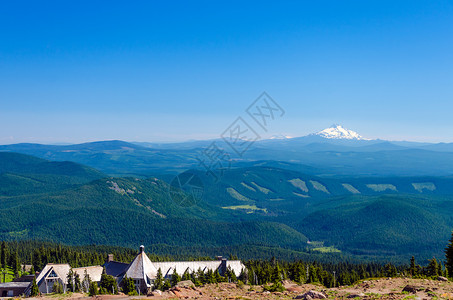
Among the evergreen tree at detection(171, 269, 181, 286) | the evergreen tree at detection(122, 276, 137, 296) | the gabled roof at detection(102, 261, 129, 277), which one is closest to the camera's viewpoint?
the evergreen tree at detection(122, 276, 137, 296)

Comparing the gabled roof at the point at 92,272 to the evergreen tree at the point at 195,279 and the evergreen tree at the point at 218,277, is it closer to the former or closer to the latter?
the evergreen tree at the point at 195,279

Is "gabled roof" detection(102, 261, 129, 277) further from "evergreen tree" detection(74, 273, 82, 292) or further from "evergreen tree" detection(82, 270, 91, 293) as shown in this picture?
"evergreen tree" detection(74, 273, 82, 292)

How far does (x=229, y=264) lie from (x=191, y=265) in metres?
8.45

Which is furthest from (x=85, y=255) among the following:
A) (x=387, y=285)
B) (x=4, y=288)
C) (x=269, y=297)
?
(x=387, y=285)

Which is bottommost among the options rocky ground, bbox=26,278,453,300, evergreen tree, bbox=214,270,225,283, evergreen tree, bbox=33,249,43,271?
evergreen tree, bbox=33,249,43,271

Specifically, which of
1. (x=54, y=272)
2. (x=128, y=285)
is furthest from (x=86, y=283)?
(x=128, y=285)

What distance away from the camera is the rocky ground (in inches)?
2083

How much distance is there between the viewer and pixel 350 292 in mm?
58469

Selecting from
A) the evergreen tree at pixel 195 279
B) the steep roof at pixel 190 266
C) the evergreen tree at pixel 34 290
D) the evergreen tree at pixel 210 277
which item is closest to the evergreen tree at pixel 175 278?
the steep roof at pixel 190 266

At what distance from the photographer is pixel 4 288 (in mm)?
87125

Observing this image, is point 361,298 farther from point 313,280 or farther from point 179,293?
point 313,280

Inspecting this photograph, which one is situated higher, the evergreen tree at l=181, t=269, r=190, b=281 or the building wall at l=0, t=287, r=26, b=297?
the evergreen tree at l=181, t=269, r=190, b=281

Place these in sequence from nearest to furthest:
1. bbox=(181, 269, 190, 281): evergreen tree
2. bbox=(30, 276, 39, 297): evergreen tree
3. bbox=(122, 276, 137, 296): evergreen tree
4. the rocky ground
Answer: the rocky ground < bbox=(30, 276, 39, 297): evergreen tree < bbox=(122, 276, 137, 296): evergreen tree < bbox=(181, 269, 190, 281): evergreen tree

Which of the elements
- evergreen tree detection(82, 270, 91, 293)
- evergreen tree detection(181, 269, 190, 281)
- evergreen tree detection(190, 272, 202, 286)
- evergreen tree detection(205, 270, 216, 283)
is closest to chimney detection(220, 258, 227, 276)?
evergreen tree detection(190, 272, 202, 286)
